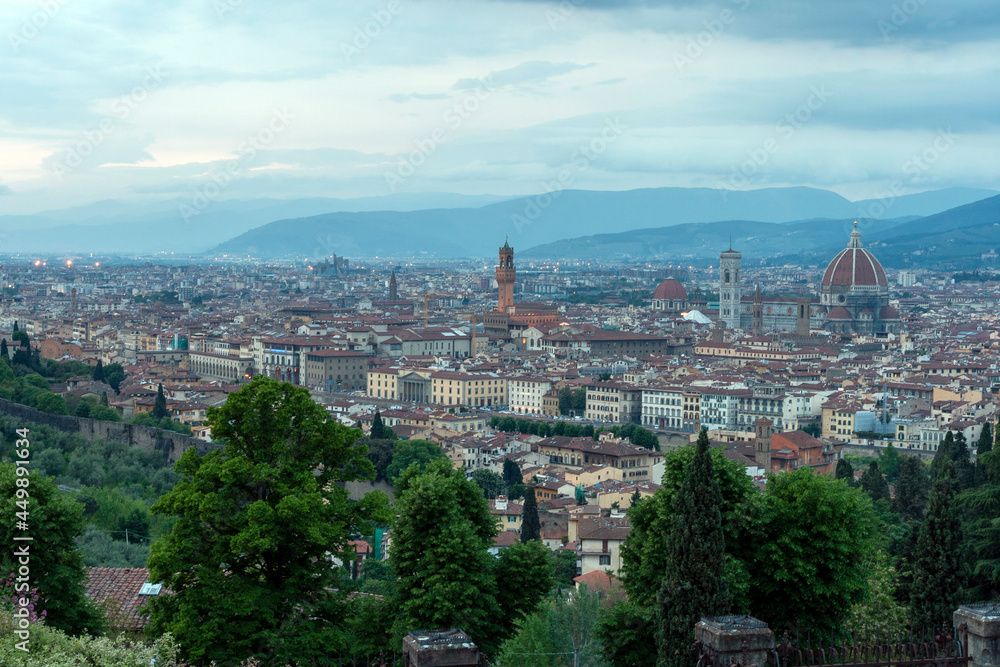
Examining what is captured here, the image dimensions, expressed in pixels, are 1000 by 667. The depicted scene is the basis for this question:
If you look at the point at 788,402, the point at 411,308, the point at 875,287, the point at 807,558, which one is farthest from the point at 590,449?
the point at 411,308

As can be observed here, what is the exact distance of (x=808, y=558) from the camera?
10359mm

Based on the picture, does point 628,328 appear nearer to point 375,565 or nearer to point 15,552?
point 375,565

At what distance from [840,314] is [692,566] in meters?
82.0

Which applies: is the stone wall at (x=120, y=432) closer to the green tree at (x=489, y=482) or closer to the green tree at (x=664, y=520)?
the green tree at (x=489, y=482)

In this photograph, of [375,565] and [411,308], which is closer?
[375,565]

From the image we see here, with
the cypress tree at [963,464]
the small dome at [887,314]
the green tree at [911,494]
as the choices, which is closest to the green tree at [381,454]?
the green tree at [911,494]

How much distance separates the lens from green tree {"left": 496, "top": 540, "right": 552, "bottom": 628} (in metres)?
10.5

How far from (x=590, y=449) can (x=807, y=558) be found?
26.4 m

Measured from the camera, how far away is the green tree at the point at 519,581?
34.4ft

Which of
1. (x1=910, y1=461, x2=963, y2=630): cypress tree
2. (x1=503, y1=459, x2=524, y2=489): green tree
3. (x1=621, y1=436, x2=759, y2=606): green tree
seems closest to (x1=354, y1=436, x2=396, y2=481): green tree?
(x1=503, y1=459, x2=524, y2=489): green tree

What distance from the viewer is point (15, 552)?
388 inches

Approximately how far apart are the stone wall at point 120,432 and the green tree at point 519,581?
2074cm

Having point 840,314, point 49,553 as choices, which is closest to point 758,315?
point 840,314

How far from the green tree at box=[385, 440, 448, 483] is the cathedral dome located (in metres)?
61.3
